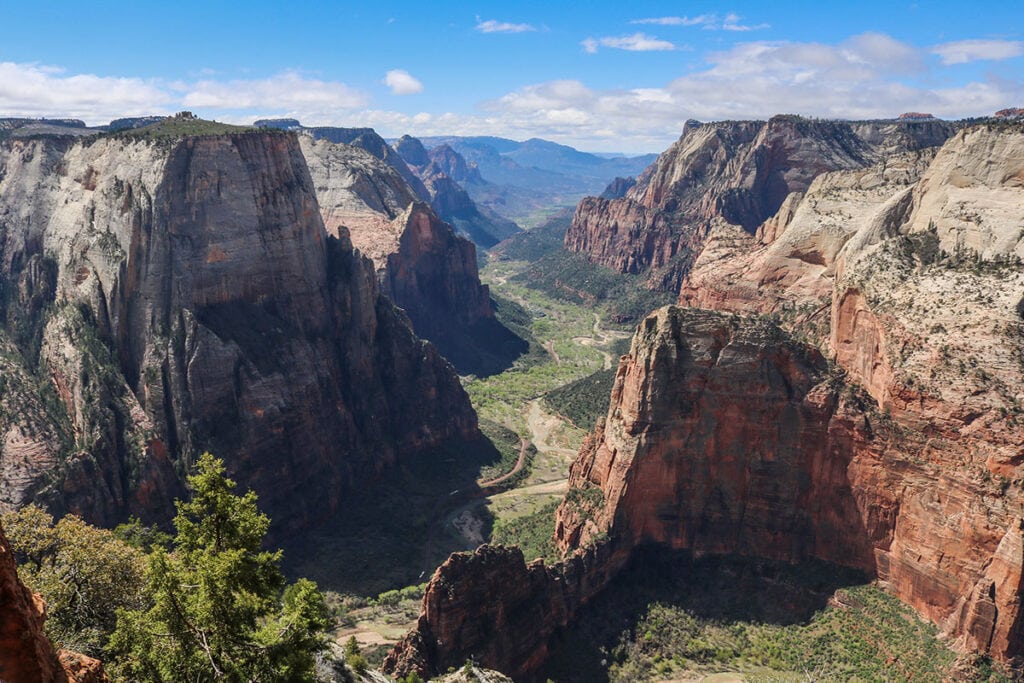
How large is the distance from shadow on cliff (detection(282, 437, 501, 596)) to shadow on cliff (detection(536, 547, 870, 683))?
2595 cm

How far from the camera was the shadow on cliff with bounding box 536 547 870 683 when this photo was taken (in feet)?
202

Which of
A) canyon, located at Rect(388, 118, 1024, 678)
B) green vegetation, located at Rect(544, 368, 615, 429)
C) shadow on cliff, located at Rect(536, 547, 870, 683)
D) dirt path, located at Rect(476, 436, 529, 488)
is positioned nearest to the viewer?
canyon, located at Rect(388, 118, 1024, 678)

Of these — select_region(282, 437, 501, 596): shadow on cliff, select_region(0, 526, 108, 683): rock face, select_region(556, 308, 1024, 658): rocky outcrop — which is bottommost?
select_region(282, 437, 501, 596): shadow on cliff

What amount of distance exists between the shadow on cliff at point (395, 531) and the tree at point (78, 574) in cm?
4034

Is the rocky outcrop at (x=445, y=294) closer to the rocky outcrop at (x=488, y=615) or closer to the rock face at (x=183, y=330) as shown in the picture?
the rock face at (x=183, y=330)

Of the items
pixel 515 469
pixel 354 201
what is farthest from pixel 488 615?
pixel 354 201

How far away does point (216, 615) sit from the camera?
2727 cm

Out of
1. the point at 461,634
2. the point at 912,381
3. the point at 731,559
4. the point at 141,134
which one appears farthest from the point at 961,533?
the point at 141,134

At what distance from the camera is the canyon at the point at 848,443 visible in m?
53.3

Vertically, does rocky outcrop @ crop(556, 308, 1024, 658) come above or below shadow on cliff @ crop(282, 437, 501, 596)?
above

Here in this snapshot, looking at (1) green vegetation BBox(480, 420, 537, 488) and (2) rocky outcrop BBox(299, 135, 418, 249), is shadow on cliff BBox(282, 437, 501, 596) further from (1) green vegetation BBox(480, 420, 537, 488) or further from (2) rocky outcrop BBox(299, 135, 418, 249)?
(2) rocky outcrop BBox(299, 135, 418, 249)

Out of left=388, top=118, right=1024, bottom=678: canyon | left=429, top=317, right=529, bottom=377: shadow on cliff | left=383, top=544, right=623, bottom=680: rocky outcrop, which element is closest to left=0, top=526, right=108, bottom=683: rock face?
left=383, top=544, right=623, bottom=680: rocky outcrop

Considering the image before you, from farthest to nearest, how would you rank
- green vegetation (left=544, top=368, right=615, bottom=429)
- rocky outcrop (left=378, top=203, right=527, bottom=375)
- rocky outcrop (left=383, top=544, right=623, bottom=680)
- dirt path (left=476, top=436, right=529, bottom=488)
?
rocky outcrop (left=378, top=203, right=527, bottom=375) → green vegetation (left=544, top=368, right=615, bottom=429) → dirt path (left=476, top=436, right=529, bottom=488) → rocky outcrop (left=383, top=544, right=623, bottom=680)

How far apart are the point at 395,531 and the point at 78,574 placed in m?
58.2
